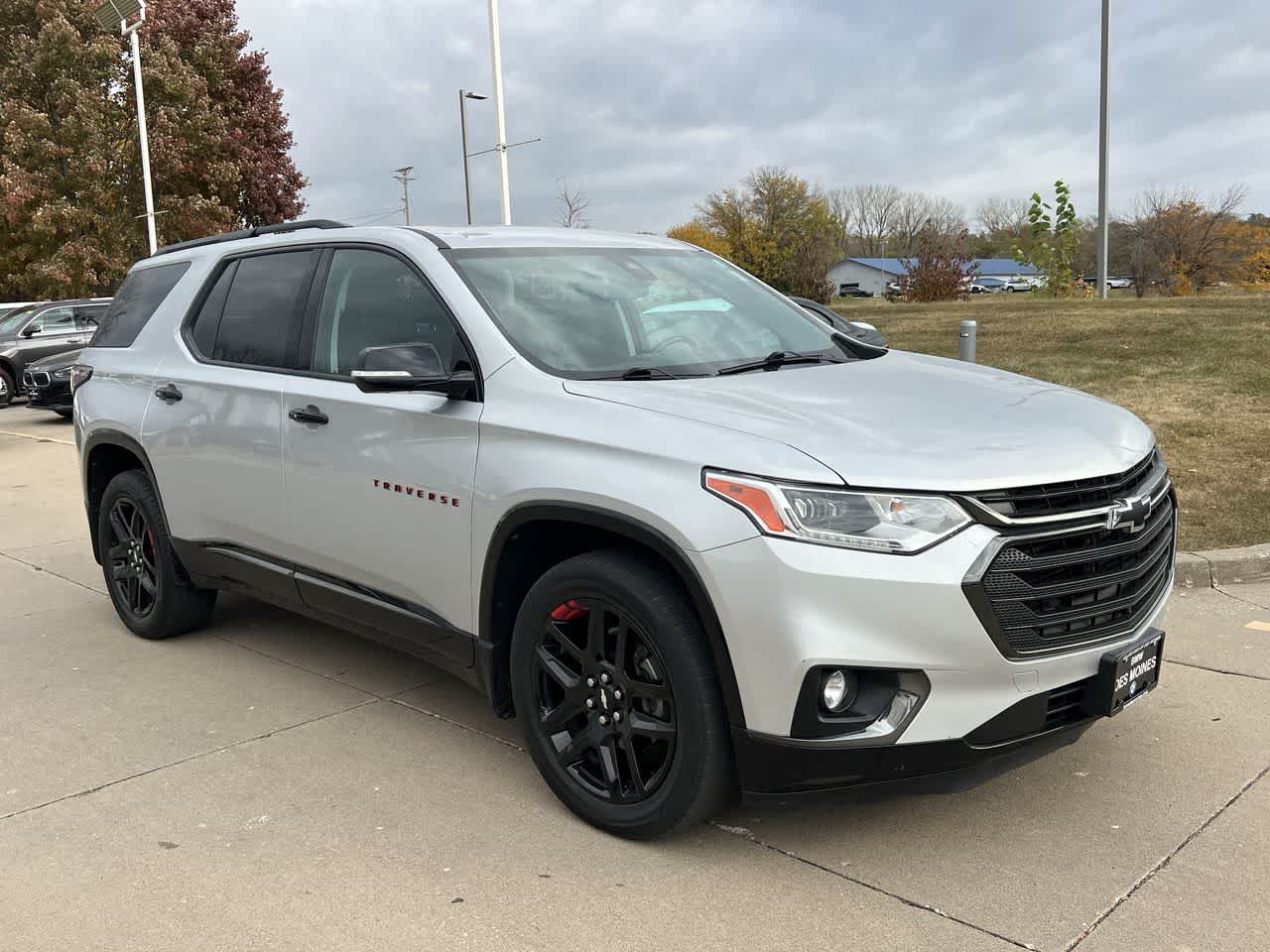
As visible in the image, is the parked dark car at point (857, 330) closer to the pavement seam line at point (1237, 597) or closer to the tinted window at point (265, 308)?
the tinted window at point (265, 308)

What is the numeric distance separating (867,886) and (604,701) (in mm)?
880

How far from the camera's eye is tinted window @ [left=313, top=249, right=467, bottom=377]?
13.0 feet

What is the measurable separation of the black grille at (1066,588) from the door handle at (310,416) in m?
2.42

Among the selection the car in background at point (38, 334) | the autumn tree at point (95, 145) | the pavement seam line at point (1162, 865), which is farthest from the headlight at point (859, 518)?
the autumn tree at point (95, 145)

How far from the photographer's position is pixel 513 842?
3.46 m

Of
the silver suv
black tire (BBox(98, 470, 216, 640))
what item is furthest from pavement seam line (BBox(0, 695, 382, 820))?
black tire (BBox(98, 470, 216, 640))

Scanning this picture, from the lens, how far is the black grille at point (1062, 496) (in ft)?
9.62

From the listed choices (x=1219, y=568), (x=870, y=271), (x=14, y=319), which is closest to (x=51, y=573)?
(x=1219, y=568)

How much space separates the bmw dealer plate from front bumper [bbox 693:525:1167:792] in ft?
0.47

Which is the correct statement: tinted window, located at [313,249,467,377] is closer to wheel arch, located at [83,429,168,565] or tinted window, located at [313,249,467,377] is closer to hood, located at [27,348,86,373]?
wheel arch, located at [83,429,168,565]

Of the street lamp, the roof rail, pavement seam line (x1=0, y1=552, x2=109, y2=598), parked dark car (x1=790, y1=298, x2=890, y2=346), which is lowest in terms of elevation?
pavement seam line (x1=0, y1=552, x2=109, y2=598)

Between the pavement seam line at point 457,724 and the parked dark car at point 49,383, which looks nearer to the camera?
the pavement seam line at point 457,724

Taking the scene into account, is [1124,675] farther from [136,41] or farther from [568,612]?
[136,41]

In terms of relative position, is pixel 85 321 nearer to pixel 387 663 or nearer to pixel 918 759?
pixel 387 663
